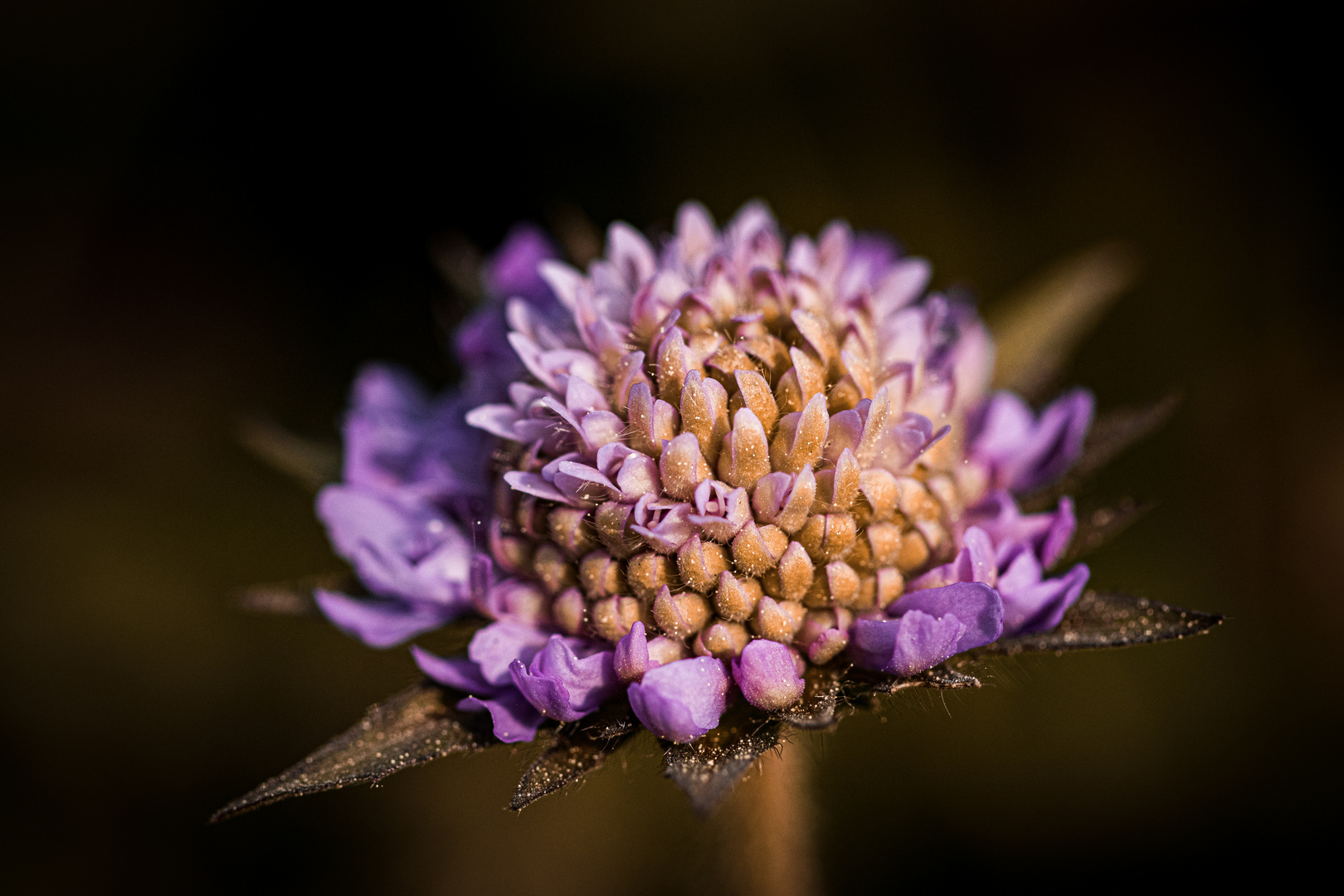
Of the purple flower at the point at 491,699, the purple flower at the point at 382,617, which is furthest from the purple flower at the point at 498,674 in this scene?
the purple flower at the point at 382,617

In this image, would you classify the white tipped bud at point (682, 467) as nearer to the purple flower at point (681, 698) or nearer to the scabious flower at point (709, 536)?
the scabious flower at point (709, 536)

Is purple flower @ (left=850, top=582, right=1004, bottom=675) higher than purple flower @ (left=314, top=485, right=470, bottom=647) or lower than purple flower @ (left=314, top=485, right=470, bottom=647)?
lower

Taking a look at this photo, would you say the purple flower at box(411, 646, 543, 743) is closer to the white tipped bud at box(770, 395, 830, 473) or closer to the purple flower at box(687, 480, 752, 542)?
the purple flower at box(687, 480, 752, 542)

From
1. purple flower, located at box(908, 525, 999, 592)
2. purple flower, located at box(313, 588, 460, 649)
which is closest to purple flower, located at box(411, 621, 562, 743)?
purple flower, located at box(313, 588, 460, 649)

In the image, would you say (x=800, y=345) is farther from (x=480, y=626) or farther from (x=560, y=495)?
(x=480, y=626)

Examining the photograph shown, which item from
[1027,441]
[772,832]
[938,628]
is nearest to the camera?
[938,628]

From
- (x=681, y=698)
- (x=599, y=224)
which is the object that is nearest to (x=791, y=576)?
(x=681, y=698)

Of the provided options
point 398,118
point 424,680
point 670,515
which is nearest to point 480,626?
point 424,680

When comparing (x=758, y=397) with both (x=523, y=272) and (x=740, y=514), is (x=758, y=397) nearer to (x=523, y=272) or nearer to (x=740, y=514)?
(x=740, y=514)
